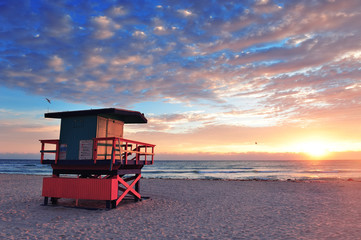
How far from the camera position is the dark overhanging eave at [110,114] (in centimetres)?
1287

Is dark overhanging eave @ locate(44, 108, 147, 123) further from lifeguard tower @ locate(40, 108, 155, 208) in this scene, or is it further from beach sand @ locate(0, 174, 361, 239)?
beach sand @ locate(0, 174, 361, 239)

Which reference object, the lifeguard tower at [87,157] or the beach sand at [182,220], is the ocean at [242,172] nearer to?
the beach sand at [182,220]

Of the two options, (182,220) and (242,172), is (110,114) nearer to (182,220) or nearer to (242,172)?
(182,220)

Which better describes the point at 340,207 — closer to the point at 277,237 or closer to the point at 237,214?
the point at 237,214

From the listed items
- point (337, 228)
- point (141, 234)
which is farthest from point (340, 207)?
point (141, 234)

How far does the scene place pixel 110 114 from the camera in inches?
551

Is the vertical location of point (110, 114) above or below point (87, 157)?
above

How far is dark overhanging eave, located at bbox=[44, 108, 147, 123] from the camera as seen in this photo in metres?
12.9

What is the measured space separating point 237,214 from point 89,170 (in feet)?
24.6

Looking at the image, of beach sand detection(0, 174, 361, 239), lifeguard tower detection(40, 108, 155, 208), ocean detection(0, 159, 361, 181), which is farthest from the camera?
ocean detection(0, 159, 361, 181)

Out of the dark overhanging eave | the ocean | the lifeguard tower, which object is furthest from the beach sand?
the ocean

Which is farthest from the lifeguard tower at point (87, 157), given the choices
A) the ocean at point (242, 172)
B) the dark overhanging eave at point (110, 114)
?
the ocean at point (242, 172)

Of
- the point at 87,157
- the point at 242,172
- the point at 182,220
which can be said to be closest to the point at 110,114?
the point at 87,157

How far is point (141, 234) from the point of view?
8508mm
